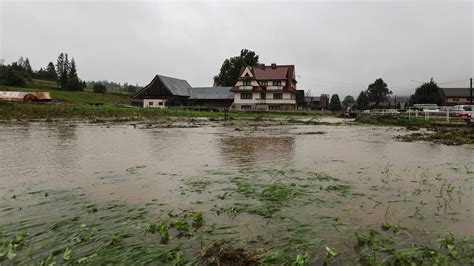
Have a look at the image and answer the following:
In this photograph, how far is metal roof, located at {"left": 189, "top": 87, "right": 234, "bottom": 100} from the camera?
69438 millimetres

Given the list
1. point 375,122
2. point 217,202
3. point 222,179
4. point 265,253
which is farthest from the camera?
point 375,122

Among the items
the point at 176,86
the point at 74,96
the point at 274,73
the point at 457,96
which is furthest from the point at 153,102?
the point at 457,96

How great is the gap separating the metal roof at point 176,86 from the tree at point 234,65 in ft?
41.0

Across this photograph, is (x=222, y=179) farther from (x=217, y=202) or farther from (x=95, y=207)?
(x=95, y=207)

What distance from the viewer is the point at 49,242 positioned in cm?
365

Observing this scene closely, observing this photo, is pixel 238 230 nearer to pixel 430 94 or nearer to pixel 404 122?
pixel 404 122

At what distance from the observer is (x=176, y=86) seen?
70062 mm

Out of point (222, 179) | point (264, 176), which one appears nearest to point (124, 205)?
point (222, 179)

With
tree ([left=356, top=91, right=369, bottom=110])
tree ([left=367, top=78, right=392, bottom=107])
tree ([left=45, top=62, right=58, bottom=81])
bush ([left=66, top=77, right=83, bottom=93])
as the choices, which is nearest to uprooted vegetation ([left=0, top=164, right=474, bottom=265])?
bush ([left=66, top=77, right=83, bottom=93])

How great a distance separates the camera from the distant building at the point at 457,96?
90.3m

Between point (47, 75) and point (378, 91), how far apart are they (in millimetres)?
117085

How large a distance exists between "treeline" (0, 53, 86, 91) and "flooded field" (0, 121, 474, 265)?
268ft

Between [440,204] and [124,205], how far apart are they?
512 cm

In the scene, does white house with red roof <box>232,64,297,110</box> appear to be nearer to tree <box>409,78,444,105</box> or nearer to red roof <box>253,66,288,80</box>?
red roof <box>253,66,288,80</box>
